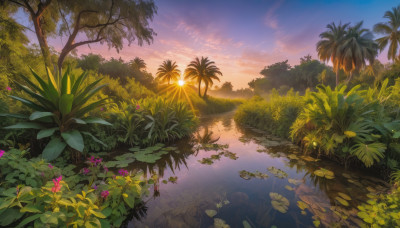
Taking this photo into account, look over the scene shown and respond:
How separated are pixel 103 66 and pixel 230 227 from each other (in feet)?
88.8

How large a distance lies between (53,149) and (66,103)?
0.92 metres

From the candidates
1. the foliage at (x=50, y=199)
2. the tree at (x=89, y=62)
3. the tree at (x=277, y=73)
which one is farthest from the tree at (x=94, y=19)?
the tree at (x=277, y=73)

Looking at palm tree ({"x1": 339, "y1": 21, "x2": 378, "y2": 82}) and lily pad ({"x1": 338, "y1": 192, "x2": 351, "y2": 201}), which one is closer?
lily pad ({"x1": 338, "y1": 192, "x2": 351, "y2": 201})

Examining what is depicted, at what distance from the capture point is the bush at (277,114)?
275 inches

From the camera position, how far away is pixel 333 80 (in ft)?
112

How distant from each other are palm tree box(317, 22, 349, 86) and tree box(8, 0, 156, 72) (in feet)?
88.9

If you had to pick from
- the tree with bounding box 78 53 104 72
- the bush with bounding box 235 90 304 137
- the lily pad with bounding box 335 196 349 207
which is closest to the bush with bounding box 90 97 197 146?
the bush with bounding box 235 90 304 137

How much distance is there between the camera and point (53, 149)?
9.23 ft

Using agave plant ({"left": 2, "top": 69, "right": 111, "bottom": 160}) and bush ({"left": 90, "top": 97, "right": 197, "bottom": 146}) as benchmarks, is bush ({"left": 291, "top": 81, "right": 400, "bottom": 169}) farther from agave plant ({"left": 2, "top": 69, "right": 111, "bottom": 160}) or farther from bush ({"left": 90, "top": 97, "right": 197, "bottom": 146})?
agave plant ({"left": 2, "top": 69, "right": 111, "bottom": 160})

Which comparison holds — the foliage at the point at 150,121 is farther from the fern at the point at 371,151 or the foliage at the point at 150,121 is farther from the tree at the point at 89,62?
the tree at the point at 89,62

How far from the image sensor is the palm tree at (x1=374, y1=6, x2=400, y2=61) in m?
19.5

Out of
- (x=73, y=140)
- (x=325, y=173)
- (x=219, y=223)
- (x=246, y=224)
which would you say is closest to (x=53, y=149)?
(x=73, y=140)

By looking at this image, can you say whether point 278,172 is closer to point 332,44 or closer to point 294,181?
point 294,181

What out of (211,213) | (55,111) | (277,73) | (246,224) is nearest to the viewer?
(246,224)
